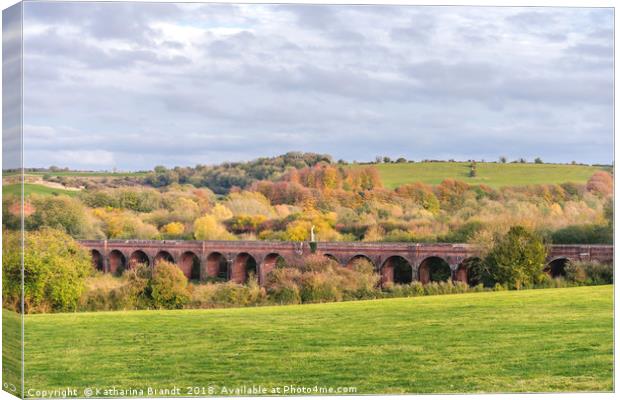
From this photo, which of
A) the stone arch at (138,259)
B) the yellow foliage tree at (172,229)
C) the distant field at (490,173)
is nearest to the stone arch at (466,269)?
the distant field at (490,173)

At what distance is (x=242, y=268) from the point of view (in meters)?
18.4

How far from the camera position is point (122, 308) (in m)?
18.1

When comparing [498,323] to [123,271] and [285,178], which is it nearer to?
[285,178]

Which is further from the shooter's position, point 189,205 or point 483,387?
point 189,205

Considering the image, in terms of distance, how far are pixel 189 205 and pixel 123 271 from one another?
1512 millimetres

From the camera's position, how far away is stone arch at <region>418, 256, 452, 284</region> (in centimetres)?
1859

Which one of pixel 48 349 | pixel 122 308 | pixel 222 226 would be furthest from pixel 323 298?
pixel 48 349

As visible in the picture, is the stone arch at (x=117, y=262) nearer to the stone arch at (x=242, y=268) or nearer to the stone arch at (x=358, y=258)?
the stone arch at (x=242, y=268)

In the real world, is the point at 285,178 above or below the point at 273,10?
below

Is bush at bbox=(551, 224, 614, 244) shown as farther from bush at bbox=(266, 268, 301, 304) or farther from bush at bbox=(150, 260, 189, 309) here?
bush at bbox=(150, 260, 189, 309)

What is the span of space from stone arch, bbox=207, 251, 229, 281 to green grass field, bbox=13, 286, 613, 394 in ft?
2.21

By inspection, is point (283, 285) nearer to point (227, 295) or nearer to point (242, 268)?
point (242, 268)

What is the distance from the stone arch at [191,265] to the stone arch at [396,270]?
303cm

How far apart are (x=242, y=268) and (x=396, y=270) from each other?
2527 mm
